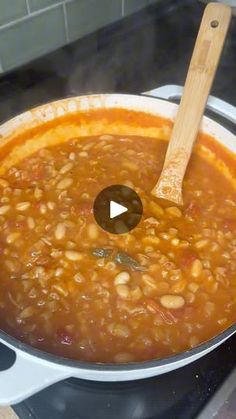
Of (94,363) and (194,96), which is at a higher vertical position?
(194,96)

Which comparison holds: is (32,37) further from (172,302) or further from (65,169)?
(172,302)

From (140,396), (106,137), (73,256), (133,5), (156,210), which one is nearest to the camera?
(140,396)

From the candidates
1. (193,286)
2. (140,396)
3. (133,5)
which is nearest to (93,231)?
(193,286)

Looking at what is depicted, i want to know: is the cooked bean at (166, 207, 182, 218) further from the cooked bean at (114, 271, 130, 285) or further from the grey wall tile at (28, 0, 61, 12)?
the grey wall tile at (28, 0, 61, 12)

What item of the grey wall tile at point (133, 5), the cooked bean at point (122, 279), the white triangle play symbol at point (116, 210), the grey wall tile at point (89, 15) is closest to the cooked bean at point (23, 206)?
the white triangle play symbol at point (116, 210)

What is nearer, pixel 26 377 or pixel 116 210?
pixel 26 377

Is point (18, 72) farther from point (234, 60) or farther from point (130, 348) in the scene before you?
point (130, 348)

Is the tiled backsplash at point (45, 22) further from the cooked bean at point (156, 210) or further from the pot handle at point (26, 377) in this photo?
the pot handle at point (26, 377)
